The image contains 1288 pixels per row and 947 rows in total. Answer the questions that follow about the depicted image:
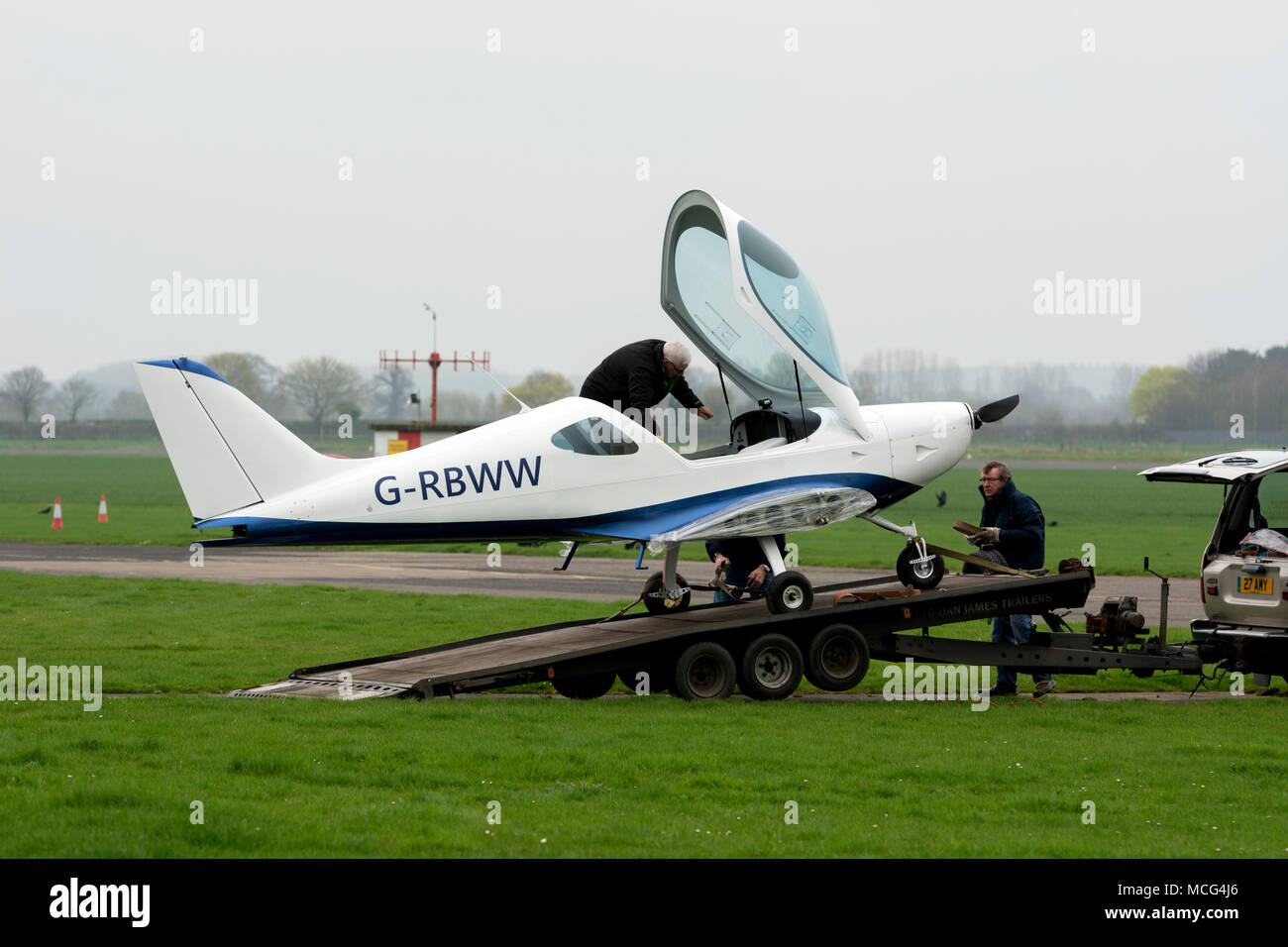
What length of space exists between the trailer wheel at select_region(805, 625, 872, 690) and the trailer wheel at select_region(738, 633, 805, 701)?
147mm

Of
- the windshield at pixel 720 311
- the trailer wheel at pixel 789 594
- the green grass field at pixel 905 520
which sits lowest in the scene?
the green grass field at pixel 905 520

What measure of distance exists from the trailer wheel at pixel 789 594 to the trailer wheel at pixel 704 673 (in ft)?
2.30

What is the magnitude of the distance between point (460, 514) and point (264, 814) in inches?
195

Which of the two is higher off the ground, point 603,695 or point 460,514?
point 460,514

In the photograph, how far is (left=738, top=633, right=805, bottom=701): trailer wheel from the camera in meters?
12.3

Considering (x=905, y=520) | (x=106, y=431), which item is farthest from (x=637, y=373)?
(x=106, y=431)

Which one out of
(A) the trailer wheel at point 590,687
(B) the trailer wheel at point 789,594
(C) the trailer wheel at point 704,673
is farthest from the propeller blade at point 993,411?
(A) the trailer wheel at point 590,687

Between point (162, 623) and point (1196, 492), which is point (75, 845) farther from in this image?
point (1196, 492)

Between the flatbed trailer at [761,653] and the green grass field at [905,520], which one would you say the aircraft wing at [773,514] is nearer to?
the flatbed trailer at [761,653]

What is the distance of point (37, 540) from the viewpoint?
34562 mm

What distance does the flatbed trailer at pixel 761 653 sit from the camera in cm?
1185

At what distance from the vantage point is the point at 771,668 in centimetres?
1254

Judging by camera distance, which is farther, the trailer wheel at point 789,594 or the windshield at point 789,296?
the windshield at point 789,296
